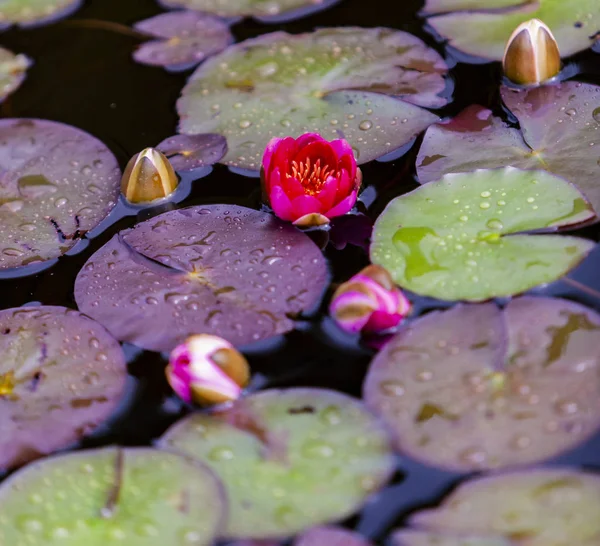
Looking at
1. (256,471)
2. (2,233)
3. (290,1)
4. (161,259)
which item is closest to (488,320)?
(256,471)

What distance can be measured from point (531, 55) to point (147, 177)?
1.17 meters

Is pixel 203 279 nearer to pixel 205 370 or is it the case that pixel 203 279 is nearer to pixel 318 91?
pixel 205 370

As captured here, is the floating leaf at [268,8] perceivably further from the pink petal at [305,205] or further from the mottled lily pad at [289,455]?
the mottled lily pad at [289,455]

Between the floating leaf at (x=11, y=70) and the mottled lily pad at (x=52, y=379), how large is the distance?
1.11 m

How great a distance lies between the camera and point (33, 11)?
113 inches

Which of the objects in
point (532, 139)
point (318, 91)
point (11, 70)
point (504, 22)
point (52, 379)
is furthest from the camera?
point (11, 70)

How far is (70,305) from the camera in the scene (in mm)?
1833

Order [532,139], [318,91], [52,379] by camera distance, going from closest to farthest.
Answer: [52,379] < [532,139] < [318,91]

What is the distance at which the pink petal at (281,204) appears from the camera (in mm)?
1855

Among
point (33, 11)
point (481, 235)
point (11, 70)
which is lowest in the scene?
point (481, 235)

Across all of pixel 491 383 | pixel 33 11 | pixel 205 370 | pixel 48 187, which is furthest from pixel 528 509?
pixel 33 11

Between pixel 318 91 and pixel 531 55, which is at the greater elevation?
pixel 531 55

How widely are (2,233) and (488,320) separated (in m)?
1.29

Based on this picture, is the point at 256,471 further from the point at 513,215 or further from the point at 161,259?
the point at 513,215
